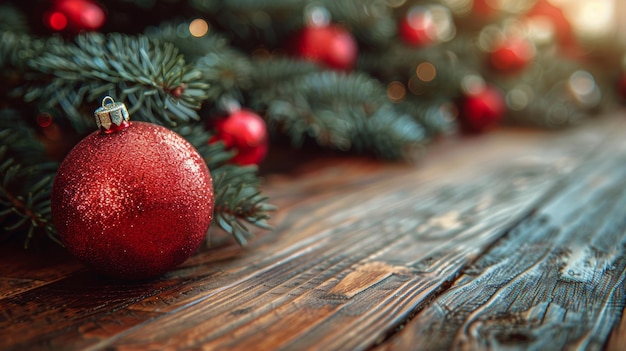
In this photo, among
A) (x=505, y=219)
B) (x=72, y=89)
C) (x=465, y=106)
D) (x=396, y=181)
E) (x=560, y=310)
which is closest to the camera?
(x=560, y=310)

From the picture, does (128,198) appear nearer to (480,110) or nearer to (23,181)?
(23,181)

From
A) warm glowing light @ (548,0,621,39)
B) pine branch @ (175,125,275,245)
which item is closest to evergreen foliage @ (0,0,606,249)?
pine branch @ (175,125,275,245)

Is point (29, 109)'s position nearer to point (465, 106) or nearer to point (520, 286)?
point (520, 286)

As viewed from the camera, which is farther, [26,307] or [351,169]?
[351,169]

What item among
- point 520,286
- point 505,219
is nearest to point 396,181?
point 505,219

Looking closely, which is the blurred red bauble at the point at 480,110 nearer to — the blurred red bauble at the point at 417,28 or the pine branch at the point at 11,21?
the blurred red bauble at the point at 417,28

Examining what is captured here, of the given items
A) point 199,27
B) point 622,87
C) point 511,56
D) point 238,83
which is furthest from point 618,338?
point 622,87
